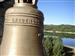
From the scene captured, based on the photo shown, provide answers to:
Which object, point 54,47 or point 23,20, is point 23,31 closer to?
point 23,20

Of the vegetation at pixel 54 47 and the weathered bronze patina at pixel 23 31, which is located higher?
the weathered bronze patina at pixel 23 31

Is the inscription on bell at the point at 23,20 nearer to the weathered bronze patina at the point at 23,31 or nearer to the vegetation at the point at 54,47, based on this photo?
the weathered bronze patina at the point at 23,31

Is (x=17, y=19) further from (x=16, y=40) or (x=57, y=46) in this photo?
(x=57, y=46)

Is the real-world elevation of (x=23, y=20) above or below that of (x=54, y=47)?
above

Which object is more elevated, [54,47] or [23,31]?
[23,31]

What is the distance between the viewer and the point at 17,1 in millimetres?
2637

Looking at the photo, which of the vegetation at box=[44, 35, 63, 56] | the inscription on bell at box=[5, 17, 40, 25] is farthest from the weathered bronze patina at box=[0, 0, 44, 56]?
the vegetation at box=[44, 35, 63, 56]

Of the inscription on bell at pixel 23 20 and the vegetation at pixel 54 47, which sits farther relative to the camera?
the vegetation at pixel 54 47

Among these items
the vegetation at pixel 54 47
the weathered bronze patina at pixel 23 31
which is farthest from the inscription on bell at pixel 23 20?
the vegetation at pixel 54 47

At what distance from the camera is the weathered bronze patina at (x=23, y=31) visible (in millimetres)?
2533

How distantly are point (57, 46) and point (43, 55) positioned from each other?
7.10 meters

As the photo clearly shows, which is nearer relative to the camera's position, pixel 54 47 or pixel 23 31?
pixel 23 31

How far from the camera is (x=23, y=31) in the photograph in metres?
2.55

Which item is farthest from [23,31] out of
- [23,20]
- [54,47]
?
[54,47]
